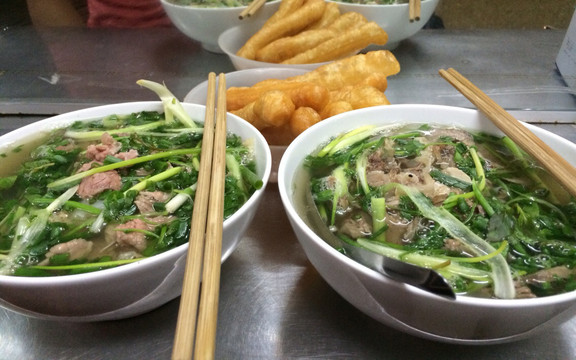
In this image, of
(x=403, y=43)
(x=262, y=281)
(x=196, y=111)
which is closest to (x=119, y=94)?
(x=196, y=111)

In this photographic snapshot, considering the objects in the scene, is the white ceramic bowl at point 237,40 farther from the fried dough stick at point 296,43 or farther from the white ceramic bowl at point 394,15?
the white ceramic bowl at point 394,15

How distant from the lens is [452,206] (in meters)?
0.99

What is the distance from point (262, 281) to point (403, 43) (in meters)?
2.16

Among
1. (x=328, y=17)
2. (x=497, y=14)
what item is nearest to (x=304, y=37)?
(x=328, y=17)

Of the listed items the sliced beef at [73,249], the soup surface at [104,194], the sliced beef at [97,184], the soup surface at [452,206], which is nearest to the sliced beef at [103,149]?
the soup surface at [104,194]

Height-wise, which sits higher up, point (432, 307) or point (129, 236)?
point (432, 307)

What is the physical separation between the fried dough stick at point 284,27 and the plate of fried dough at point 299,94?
33cm

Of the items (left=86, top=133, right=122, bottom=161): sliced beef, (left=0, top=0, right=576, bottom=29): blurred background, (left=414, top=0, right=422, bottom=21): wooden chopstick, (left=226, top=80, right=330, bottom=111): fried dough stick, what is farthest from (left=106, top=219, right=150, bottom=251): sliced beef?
(left=0, top=0, right=576, bottom=29): blurred background

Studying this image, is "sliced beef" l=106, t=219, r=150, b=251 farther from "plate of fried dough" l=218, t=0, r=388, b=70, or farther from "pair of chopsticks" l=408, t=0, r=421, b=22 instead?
"pair of chopsticks" l=408, t=0, r=421, b=22

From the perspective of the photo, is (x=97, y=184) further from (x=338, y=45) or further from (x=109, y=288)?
(x=338, y=45)

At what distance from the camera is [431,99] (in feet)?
6.63

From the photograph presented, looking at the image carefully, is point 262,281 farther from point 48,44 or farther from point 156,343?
point 48,44

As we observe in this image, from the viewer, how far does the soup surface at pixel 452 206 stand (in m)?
0.83

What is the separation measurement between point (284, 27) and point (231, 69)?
47 centimetres
